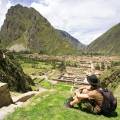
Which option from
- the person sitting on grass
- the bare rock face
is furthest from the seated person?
the bare rock face

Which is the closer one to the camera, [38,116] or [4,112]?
[38,116]

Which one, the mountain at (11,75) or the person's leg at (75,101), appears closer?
the person's leg at (75,101)

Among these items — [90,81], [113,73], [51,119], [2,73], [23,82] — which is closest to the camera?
[51,119]

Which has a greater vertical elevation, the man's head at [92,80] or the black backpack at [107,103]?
the man's head at [92,80]

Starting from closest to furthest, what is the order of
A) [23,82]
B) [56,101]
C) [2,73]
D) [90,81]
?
[90,81] → [56,101] → [2,73] → [23,82]

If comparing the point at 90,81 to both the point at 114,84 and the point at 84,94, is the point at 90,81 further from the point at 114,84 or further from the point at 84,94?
the point at 114,84

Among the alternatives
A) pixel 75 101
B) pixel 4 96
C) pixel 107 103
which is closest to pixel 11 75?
pixel 4 96

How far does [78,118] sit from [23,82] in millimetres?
24334

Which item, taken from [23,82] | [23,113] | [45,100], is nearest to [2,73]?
[23,82]

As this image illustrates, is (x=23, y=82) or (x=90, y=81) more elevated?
(x=90, y=81)

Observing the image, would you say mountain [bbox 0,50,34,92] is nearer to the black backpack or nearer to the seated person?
the seated person

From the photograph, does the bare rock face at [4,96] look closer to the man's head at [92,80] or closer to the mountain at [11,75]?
the man's head at [92,80]

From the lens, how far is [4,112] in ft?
47.4

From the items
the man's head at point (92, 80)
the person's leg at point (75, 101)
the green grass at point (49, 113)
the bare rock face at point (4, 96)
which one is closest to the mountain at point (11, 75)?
the bare rock face at point (4, 96)
